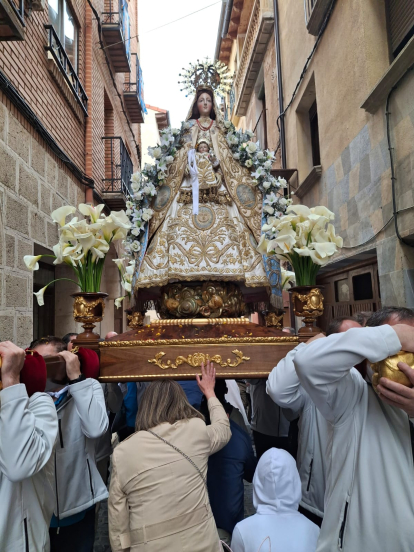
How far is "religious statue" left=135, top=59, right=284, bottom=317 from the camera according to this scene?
11.6 feet

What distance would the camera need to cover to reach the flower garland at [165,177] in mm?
3633

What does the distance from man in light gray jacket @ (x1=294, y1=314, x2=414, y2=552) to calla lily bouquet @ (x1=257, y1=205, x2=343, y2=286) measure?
51.1 inches

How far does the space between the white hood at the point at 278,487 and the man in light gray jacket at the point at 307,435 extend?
365mm

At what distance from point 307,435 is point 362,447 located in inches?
33.4

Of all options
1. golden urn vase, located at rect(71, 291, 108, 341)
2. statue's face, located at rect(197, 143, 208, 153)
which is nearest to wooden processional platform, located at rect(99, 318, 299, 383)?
golden urn vase, located at rect(71, 291, 108, 341)

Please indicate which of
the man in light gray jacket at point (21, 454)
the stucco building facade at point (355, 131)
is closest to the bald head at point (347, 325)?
the man in light gray jacket at point (21, 454)

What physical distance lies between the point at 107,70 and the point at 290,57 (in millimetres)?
3799

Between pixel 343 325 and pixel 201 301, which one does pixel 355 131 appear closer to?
pixel 201 301

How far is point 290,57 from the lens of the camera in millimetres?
8062

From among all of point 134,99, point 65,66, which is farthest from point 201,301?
point 134,99

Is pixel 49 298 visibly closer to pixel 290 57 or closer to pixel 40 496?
pixel 40 496

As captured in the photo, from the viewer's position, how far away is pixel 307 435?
237cm

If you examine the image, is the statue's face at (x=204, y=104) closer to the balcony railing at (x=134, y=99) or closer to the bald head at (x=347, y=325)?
the bald head at (x=347, y=325)

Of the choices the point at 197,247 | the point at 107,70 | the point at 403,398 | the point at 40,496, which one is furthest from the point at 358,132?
the point at 107,70
